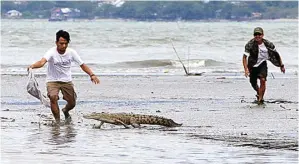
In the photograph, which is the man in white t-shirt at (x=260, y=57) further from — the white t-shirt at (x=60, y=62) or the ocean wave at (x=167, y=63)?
the ocean wave at (x=167, y=63)

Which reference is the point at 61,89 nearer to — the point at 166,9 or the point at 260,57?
the point at 260,57

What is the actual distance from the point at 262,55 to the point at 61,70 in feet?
14.6

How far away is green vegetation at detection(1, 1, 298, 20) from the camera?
401ft

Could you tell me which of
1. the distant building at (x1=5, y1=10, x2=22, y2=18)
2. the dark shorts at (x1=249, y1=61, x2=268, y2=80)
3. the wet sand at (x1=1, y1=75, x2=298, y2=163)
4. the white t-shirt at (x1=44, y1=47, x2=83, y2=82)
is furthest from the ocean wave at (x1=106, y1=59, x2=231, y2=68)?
the distant building at (x1=5, y1=10, x2=22, y2=18)

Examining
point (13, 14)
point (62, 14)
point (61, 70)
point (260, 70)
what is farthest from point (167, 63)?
point (62, 14)

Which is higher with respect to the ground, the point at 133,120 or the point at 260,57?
the point at 260,57

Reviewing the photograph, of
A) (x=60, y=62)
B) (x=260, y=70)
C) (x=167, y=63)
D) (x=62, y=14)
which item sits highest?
(x=60, y=62)

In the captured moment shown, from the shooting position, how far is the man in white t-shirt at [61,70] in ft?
40.1

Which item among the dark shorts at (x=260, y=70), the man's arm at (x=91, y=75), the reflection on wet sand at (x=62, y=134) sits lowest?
the reflection on wet sand at (x=62, y=134)

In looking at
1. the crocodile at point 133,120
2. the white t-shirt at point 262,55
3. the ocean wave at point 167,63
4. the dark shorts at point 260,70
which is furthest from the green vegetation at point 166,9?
the crocodile at point 133,120

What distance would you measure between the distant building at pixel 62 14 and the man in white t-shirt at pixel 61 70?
111 m

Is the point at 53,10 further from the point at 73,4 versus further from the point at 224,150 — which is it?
the point at 224,150

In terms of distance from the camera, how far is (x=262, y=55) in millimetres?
15789

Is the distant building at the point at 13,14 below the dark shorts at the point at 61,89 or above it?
below
